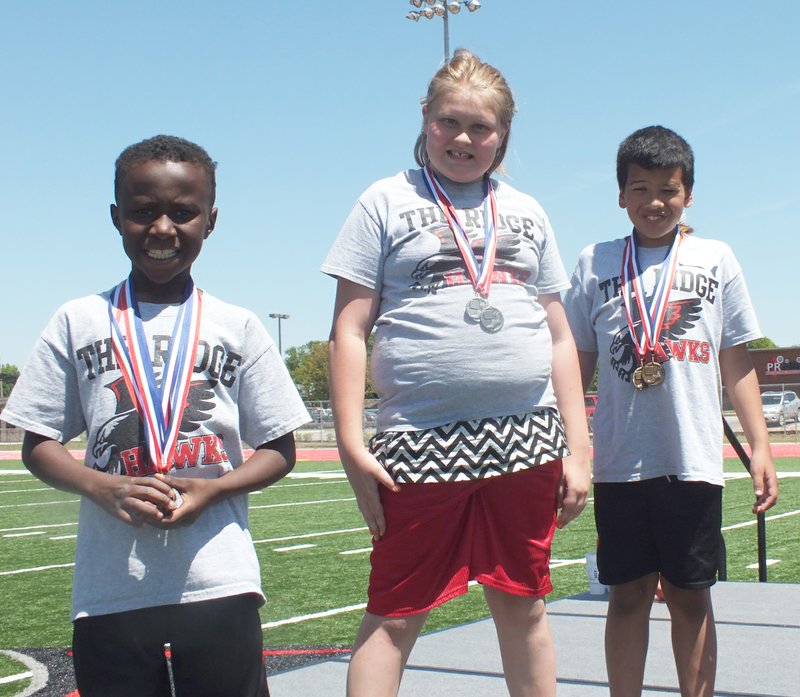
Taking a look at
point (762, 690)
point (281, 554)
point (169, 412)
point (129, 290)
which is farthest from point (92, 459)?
point (281, 554)

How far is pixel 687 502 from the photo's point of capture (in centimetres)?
281

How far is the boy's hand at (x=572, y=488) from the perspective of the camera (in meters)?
2.50

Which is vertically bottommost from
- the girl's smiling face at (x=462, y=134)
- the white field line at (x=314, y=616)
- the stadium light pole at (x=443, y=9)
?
the white field line at (x=314, y=616)

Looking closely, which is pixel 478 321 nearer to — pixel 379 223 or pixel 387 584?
pixel 379 223

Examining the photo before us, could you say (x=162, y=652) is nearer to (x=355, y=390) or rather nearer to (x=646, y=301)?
(x=355, y=390)

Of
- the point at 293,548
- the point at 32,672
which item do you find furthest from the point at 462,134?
the point at 293,548

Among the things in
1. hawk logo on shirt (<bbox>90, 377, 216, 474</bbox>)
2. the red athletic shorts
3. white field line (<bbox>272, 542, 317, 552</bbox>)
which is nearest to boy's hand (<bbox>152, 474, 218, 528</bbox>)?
hawk logo on shirt (<bbox>90, 377, 216, 474</bbox>)

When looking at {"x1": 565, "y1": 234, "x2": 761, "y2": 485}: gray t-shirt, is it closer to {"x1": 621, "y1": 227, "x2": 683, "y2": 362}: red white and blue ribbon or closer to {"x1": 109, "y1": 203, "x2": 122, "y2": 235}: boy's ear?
{"x1": 621, "y1": 227, "x2": 683, "y2": 362}: red white and blue ribbon

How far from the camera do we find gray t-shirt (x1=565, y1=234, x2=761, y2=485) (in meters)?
2.85

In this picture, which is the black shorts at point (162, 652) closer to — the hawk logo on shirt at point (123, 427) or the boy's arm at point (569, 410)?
the hawk logo on shirt at point (123, 427)

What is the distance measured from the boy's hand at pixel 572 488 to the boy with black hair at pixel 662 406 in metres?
0.39

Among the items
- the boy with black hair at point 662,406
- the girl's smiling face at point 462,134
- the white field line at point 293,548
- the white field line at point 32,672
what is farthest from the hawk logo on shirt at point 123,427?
the white field line at point 293,548

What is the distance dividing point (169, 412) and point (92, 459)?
20cm

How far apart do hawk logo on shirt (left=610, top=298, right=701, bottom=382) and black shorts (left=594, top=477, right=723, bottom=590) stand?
0.33m
